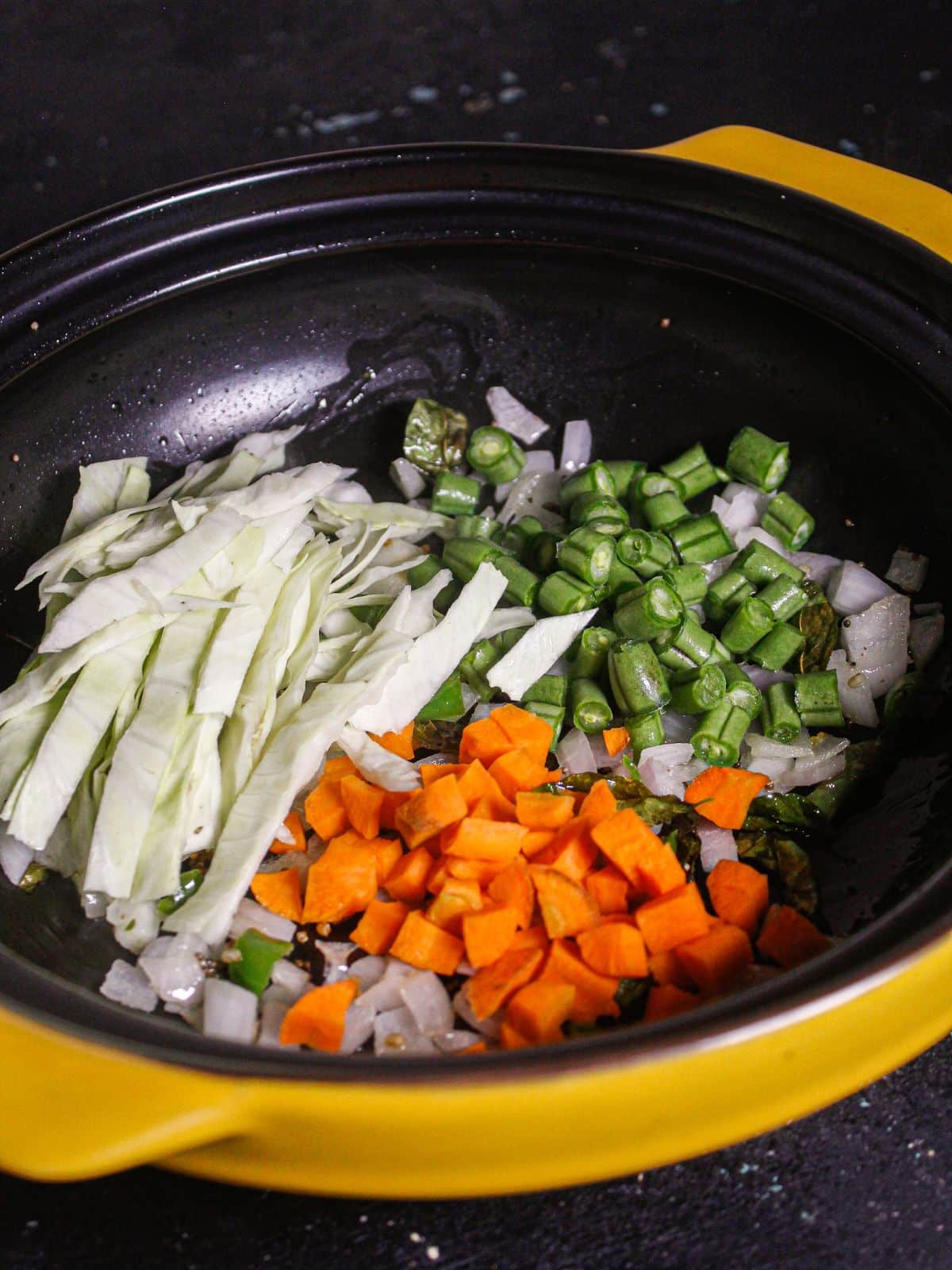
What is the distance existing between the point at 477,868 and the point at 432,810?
117 mm

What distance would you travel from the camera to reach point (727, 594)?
2.25 meters

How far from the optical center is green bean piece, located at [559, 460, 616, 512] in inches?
92.0

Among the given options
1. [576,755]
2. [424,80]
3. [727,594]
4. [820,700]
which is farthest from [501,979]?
[424,80]

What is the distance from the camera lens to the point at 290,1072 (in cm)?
122

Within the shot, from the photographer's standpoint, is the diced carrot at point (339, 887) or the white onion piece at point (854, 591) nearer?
the diced carrot at point (339, 887)

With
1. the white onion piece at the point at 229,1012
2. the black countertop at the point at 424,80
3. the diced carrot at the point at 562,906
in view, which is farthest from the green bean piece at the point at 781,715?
the black countertop at the point at 424,80

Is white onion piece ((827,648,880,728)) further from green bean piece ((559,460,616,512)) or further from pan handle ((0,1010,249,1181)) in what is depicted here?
pan handle ((0,1010,249,1181))

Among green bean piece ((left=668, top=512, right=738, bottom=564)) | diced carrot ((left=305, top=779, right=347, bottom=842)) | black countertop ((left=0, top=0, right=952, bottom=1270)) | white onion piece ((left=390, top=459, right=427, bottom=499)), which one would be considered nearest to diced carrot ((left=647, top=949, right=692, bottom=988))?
diced carrot ((left=305, top=779, right=347, bottom=842))

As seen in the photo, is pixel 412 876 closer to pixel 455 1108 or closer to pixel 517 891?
pixel 517 891

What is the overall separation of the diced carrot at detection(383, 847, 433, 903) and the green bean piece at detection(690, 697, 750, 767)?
56cm

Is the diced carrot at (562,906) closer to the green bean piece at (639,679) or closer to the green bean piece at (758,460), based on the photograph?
the green bean piece at (639,679)

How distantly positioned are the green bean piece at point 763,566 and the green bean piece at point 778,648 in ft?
0.37

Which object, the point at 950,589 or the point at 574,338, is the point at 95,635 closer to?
the point at 574,338

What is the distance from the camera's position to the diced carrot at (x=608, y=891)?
5.65 ft
